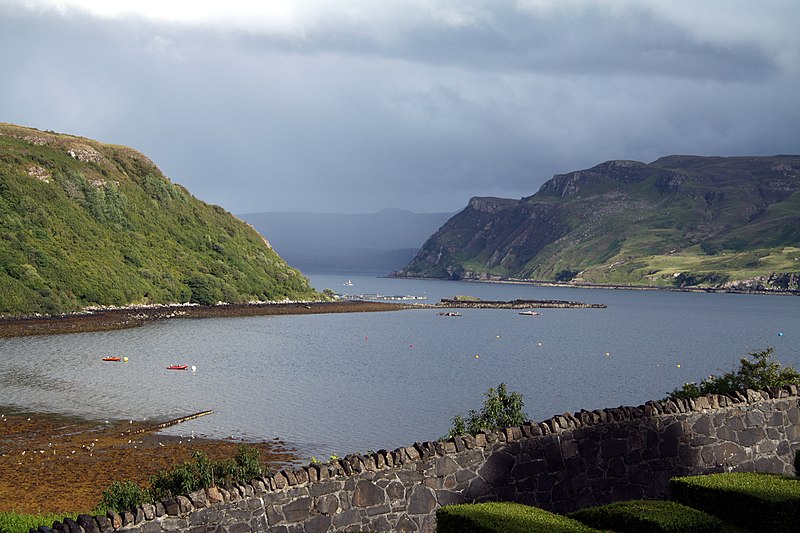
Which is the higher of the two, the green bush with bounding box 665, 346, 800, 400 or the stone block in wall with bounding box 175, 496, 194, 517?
the stone block in wall with bounding box 175, 496, 194, 517

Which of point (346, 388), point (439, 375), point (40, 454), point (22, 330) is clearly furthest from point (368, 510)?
point (22, 330)

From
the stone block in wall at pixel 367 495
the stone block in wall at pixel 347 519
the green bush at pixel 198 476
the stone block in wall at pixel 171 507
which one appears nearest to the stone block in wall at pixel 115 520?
the stone block in wall at pixel 171 507

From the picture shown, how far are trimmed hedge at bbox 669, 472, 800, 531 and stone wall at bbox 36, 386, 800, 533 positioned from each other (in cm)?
203

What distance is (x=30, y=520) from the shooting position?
24812mm

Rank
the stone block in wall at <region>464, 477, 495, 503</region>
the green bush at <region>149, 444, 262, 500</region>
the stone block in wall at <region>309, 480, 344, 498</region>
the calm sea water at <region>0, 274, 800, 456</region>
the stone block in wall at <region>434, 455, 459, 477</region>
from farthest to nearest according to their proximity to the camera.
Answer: the calm sea water at <region>0, 274, 800, 456</region> → the green bush at <region>149, 444, 262, 500</region> → the stone block in wall at <region>464, 477, 495, 503</region> → the stone block in wall at <region>434, 455, 459, 477</region> → the stone block in wall at <region>309, 480, 344, 498</region>

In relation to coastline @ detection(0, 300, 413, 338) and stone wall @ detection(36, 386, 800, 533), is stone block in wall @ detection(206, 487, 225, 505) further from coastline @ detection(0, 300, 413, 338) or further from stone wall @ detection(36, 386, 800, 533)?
coastline @ detection(0, 300, 413, 338)

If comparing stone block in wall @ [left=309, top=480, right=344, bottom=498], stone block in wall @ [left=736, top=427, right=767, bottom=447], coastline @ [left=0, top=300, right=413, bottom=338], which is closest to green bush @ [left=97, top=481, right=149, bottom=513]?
stone block in wall @ [left=309, top=480, right=344, bottom=498]

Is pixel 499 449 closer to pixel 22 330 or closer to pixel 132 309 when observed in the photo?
pixel 22 330

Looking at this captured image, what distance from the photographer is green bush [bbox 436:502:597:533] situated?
13.4 meters

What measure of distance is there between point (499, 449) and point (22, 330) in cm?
12655

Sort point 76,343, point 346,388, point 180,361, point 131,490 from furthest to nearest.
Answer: point 76,343 → point 180,361 → point 346,388 → point 131,490

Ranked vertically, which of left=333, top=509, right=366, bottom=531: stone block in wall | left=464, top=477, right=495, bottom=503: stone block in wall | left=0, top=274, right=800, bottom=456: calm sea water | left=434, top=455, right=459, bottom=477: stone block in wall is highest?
left=434, top=455, right=459, bottom=477: stone block in wall

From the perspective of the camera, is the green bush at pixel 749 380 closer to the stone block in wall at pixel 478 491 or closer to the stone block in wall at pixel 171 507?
the stone block in wall at pixel 478 491

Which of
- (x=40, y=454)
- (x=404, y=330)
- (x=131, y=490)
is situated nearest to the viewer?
(x=131, y=490)
